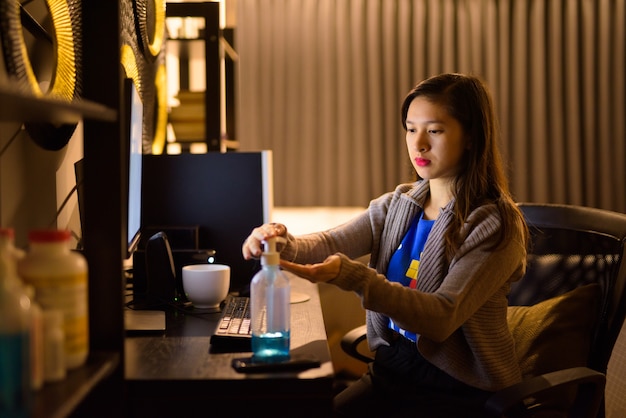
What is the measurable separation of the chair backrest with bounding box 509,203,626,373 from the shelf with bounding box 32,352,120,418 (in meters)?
1.08

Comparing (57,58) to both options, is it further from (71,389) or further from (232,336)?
(71,389)

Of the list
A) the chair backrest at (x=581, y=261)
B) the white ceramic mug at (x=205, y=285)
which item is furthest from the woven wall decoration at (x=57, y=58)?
the chair backrest at (x=581, y=261)

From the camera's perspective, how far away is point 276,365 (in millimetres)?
1168

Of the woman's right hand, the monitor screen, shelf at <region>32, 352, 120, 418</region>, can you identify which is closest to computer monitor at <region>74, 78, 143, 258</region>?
the monitor screen

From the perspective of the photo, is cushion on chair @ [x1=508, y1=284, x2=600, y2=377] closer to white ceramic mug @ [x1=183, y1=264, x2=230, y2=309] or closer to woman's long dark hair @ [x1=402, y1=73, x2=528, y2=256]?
woman's long dark hair @ [x1=402, y1=73, x2=528, y2=256]

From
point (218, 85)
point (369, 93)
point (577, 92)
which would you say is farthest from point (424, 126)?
point (577, 92)

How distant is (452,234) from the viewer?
59.4 inches

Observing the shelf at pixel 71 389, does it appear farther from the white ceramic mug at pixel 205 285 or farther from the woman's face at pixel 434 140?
the woman's face at pixel 434 140

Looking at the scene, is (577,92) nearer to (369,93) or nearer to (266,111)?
(369,93)

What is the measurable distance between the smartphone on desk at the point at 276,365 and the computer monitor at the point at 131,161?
452mm

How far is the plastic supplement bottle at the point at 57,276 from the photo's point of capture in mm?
877

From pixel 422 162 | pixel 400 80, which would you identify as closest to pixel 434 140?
pixel 422 162

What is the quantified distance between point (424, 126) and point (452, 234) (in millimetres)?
259

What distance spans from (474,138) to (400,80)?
83.4 inches
